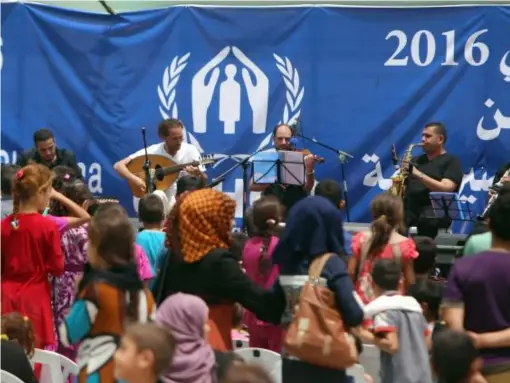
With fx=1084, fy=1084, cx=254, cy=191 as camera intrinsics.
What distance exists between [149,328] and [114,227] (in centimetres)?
66

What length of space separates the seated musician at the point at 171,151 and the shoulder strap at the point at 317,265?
17.9 feet

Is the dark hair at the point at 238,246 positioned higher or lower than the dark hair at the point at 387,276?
lower

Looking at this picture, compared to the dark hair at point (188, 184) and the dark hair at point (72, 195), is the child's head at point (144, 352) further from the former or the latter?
the dark hair at point (188, 184)

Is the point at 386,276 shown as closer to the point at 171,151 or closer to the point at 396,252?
the point at 396,252

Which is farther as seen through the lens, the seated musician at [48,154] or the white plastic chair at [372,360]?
the seated musician at [48,154]

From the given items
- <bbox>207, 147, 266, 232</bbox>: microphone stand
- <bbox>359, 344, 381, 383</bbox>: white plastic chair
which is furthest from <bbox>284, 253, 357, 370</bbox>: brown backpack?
<bbox>207, 147, 266, 232</bbox>: microphone stand

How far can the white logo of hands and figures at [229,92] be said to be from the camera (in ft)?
35.8

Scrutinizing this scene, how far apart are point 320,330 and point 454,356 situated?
0.61 m

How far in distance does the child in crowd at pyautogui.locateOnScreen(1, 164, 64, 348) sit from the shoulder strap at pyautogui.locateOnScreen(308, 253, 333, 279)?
1995 millimetres

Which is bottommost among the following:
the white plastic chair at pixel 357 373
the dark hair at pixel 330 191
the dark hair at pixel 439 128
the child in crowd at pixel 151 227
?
the white plastic chair at pixel 357 373

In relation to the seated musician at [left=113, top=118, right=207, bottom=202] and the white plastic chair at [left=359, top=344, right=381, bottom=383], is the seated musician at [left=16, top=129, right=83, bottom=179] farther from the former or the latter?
the white plastic chair at [left=359, top=344, right=381, bottom=383]

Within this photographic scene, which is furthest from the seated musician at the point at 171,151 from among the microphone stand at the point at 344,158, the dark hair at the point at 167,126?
the microphone stand at the point at 344,158

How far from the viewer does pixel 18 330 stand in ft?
16.9

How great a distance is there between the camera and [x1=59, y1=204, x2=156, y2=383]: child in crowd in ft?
13.8
